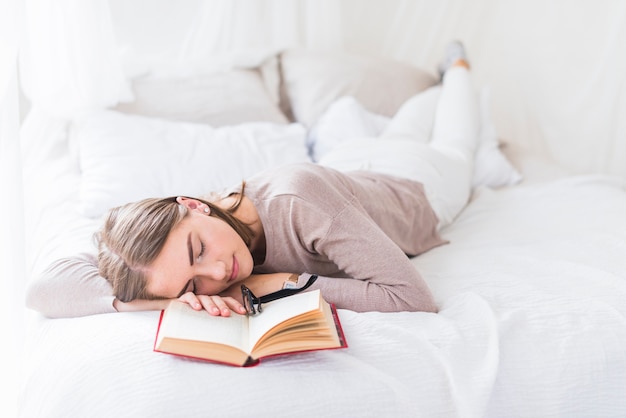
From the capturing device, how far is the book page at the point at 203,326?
102cm

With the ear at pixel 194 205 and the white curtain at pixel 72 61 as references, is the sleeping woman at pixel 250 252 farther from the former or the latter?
the white curtain at pixel 72 61

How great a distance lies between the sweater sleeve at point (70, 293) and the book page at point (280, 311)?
30 cm

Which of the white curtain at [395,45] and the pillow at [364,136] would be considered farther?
the pillow at [364,136]

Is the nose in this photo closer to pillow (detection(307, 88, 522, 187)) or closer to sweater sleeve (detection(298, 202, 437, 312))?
sweater sleeve (detection(298, 202, 437, 312))

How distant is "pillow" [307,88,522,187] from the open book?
3.45 ft

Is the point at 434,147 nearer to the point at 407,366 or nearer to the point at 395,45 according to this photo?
the point at 395,45

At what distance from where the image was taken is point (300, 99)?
247cm

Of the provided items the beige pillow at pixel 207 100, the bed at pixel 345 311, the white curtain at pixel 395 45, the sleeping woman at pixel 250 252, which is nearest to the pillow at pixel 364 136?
the bed at pixel 345 311

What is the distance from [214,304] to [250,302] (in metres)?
0.06

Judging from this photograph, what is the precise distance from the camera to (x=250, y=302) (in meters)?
1.16

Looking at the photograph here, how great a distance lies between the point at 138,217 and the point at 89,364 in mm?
293

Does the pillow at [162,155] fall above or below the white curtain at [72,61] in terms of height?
below

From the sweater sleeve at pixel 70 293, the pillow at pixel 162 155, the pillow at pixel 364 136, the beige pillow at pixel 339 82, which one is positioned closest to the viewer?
the sweater sleeve at pixel 70 293

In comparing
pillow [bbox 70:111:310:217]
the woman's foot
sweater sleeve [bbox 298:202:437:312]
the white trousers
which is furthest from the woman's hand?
the woman's foot
